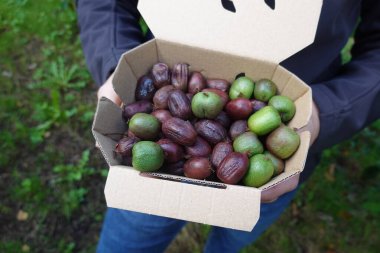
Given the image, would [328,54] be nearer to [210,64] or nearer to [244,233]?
[210,64]

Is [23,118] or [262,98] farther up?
[262,98]

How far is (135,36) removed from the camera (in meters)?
1.97

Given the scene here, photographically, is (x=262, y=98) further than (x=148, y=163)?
Yes

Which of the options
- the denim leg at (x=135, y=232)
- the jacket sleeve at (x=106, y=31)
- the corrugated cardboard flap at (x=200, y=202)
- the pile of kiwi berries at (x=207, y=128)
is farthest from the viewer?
the denim leg at (x=135, y=232)

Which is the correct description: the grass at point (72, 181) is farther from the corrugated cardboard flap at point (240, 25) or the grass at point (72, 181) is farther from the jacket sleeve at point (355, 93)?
the corrugated cardboard flap at point (240, 25)

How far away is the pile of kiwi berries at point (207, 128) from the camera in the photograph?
150cm

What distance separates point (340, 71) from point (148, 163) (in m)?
1.21

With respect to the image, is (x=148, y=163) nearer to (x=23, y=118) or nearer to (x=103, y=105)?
(x=103, y=105)

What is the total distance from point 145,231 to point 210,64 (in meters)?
0.97

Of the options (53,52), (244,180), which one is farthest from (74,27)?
(244,180)

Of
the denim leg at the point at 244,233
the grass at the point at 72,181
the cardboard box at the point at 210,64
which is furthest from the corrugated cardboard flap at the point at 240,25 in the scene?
the grass at the point at 72,181

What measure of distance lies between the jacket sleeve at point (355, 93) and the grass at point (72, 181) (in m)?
1.52

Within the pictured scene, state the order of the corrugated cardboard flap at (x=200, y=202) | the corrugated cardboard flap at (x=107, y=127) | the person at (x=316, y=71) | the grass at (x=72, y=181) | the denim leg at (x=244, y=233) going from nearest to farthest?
1. the corrugated cardboard flap at (x=200, y=202)
2. the corrugated cardboard flap at (x=107, y=127)
3. the person at (x=316, y=71)
4. the denim leg at (x=244, y=233)
5. the grass at (x=72, y=181)

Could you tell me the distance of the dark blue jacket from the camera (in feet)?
5.56
